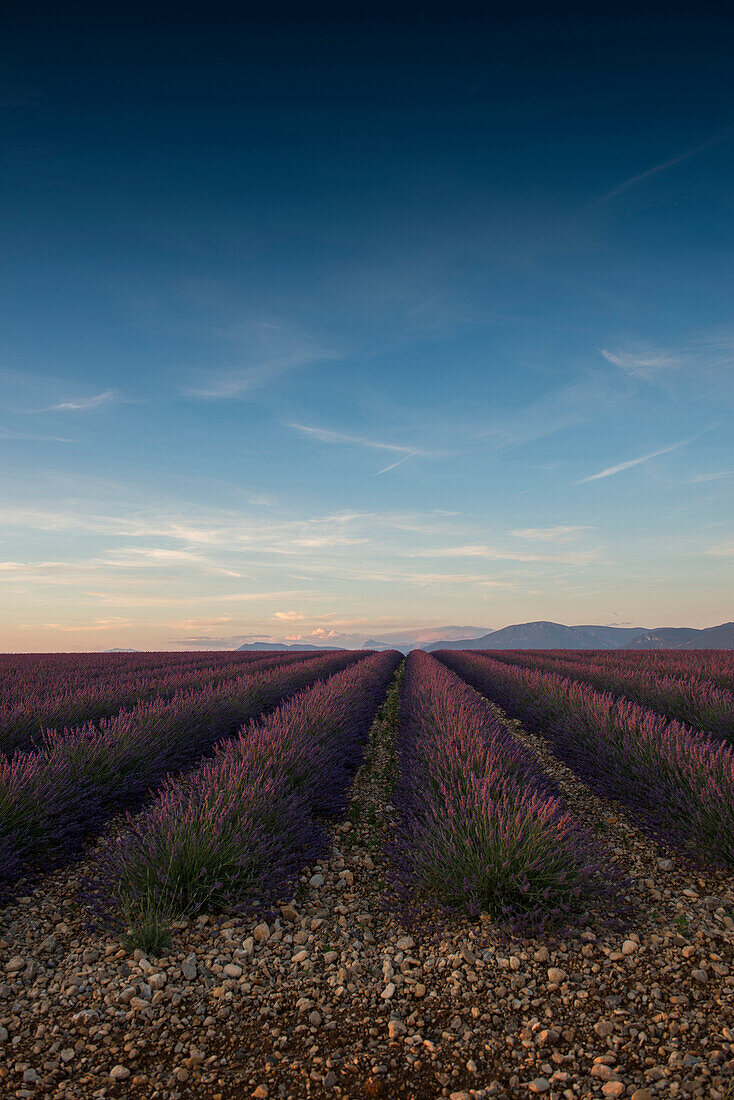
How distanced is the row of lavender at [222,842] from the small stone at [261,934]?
18 cm

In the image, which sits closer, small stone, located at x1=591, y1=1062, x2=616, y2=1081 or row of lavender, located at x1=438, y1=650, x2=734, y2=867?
small stone, located at x1=591, y1=1062, x2=616, y2=1081

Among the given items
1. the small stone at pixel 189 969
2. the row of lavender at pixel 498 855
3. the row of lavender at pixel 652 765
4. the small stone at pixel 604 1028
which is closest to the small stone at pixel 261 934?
the small stone at pixel 189 969

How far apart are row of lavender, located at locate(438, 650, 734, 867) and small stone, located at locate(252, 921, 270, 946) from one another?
3.18 meters

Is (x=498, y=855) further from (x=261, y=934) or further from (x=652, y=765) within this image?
→ (x=652, y=765)

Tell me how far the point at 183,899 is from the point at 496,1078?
201cm

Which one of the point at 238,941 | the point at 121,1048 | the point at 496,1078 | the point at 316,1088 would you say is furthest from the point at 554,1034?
the point at 121,1048

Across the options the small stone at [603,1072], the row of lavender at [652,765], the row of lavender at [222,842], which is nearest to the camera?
the small stone at [603,1072]

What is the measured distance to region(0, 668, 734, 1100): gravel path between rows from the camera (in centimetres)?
218

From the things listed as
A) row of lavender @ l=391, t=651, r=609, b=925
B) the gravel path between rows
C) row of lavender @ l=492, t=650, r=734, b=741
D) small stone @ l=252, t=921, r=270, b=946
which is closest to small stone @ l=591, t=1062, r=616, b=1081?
the gravel path between rows

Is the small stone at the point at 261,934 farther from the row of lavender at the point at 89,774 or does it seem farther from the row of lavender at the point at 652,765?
the row of lavender at the point at 652,765

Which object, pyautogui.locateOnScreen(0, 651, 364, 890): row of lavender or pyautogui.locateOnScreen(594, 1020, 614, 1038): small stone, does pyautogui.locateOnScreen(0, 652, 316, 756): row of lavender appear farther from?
pyautogui.locateOnScreen(594, 1020, 614, 1038): small stone

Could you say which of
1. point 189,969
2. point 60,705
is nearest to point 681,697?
point 189,969

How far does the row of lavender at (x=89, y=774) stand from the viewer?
Result: 4070 mm

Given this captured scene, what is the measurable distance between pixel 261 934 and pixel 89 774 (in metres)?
2.83
